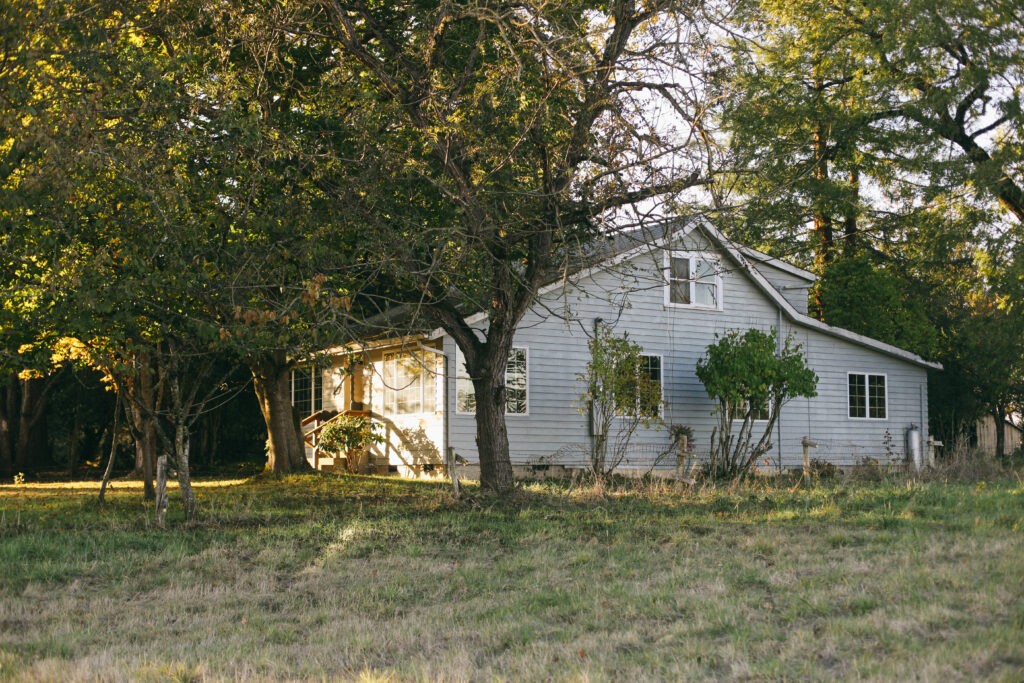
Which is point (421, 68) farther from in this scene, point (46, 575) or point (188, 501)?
point (46, 575)

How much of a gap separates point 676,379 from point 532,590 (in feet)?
46.8

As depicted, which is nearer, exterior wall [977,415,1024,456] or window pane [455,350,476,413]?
window pane [455,350,476,413]

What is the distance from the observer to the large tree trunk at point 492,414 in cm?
1399

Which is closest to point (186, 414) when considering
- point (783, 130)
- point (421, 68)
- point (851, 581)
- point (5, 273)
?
point (5, 273)

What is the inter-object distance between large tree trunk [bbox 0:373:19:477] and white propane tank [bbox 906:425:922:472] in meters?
22.4

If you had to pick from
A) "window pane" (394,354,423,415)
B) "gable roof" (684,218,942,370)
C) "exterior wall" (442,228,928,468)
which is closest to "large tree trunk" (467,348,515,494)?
"exterior wall" (442,228,928,468)

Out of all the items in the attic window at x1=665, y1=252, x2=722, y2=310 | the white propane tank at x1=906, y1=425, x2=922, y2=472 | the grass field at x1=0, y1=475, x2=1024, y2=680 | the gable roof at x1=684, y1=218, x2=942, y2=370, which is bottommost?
the grass field at x1=0, y1=475, x2=1024, y2=680

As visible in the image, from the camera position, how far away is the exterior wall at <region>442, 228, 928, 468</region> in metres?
20.2

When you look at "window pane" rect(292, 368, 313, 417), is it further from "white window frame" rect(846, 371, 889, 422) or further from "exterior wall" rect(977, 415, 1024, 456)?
"exterior wall" rect(977, 415, 1024, 456)

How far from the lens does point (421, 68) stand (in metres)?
12.8

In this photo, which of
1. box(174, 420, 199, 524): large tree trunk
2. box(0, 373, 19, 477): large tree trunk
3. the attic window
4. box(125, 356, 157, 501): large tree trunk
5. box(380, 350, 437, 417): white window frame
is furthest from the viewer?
box(0, 373, 19, 477): large tree trunk

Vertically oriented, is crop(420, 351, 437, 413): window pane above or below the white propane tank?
above

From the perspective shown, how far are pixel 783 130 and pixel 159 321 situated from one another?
1977cm

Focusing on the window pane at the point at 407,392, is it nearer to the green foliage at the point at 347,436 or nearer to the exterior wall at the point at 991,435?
the green foliage at the point at 347,436
